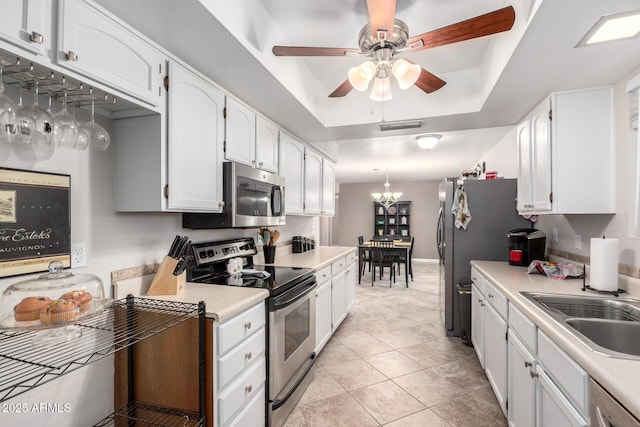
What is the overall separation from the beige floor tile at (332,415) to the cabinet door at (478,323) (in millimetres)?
1088

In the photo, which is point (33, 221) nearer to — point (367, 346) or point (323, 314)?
point (323, 314)

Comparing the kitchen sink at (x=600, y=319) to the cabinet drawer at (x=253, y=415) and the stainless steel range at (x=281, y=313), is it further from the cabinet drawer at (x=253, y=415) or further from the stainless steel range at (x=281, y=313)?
the cabinet drawer at (x=253, y=415)

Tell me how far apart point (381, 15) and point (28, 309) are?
1.75 meters

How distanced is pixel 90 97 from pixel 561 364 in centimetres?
219

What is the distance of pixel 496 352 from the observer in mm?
2061

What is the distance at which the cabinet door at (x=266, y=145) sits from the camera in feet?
8.17

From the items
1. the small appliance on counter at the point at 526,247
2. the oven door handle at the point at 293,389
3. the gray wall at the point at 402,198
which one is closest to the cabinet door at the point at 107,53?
the oven door handle at the point at 293,389

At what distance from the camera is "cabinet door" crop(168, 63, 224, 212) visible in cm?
161

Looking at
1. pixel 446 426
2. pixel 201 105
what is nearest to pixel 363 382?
pixel 446 426

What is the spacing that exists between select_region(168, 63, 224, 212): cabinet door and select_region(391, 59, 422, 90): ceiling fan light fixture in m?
1.11

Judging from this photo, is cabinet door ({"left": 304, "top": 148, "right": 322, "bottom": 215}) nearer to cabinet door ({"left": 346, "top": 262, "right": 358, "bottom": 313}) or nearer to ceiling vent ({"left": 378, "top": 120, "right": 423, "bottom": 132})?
cabinet door ({"left": 346, "top": 262, "right": 358, "bottom": 313})

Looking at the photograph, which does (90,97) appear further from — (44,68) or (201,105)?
(201,105)

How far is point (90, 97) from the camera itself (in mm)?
1343

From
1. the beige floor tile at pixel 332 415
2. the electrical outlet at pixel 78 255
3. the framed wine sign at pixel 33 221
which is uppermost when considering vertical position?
the framed wine sign at pixel 33 221
